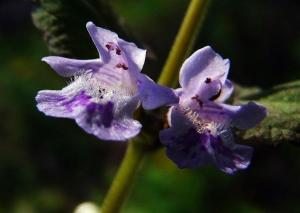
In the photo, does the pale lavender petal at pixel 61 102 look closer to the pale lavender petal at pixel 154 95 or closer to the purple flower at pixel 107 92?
the purple flower at pixel 107 92

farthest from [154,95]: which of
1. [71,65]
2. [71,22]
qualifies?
[71,22]

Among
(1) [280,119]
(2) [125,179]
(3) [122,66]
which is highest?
(3) [122,66]

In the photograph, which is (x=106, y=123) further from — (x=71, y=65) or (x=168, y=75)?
(x=168, y=75)

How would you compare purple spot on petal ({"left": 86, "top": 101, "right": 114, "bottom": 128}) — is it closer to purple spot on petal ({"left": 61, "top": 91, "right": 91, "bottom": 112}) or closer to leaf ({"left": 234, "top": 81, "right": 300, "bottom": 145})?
purple spot on petal ({"left": 61, "top": 91, "right": 91, "bottom": 112})

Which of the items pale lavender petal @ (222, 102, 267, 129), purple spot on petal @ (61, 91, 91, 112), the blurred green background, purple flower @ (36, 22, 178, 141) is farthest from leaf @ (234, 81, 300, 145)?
the blurred green background

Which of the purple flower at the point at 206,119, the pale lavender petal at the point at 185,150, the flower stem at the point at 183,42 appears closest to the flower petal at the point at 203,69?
the purple flower at the point at 206,119
